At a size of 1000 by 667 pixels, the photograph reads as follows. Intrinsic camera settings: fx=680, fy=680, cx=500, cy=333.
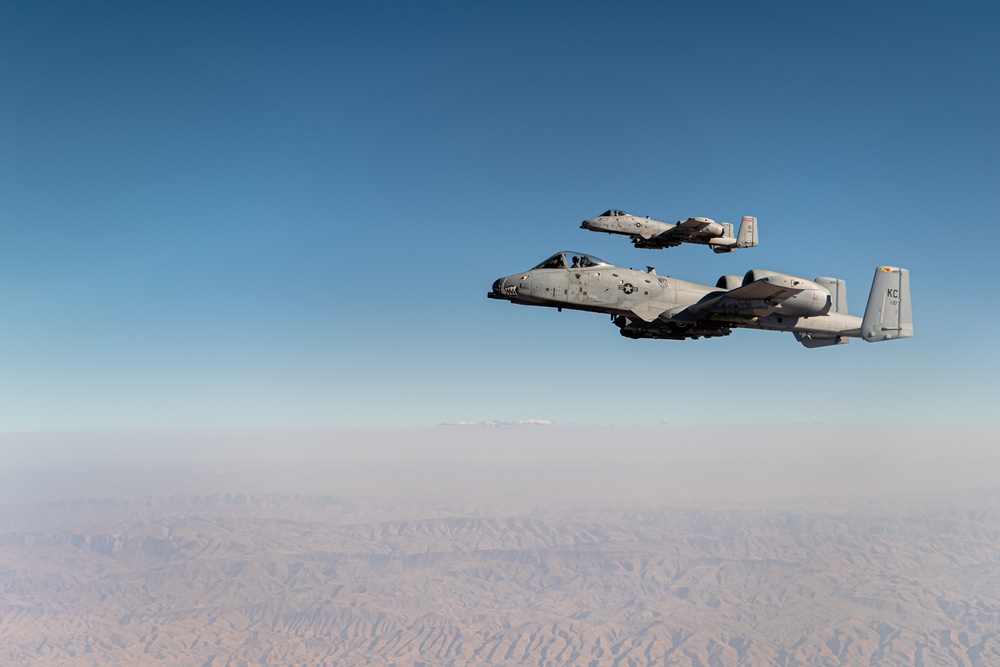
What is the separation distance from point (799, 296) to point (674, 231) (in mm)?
15031

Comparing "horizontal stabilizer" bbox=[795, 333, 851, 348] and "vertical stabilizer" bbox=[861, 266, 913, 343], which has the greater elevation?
"vertical stabilizer" bbox=[861, 266, 913, 343]

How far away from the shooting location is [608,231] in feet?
158

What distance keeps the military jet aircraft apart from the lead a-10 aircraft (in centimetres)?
1122

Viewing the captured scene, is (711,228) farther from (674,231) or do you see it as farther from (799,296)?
(799,296)

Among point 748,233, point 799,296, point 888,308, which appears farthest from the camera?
point 748,233

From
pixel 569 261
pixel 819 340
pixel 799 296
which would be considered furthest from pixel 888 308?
pixel 569 261

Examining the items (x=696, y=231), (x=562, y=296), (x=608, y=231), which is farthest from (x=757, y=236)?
(x=562, y=296)

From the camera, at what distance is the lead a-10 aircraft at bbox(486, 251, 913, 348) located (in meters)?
33.4

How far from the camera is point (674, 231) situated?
155ft

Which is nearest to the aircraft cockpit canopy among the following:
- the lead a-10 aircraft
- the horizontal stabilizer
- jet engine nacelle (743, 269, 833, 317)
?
the lead a-10 aircraft

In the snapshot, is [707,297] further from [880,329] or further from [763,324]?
[880,329]

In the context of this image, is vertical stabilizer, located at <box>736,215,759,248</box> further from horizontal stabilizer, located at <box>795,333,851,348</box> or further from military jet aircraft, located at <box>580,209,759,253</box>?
horizontal stabilizer, located at <box>795,333,851,348</box>

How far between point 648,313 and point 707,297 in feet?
9.94

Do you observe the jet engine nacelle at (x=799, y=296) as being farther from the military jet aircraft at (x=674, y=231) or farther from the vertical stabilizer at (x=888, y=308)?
the military jet aircraft at (x=674, y=231)
